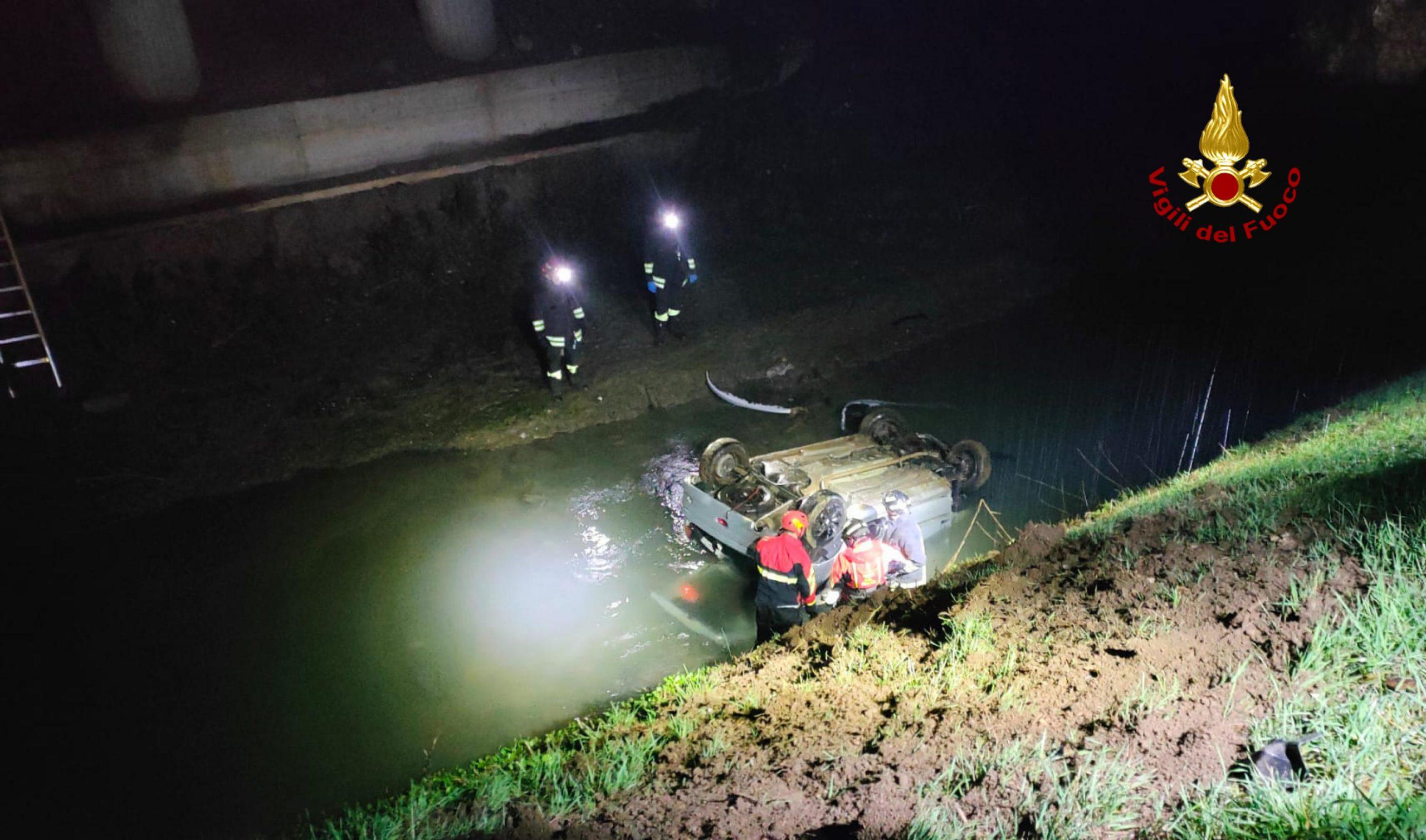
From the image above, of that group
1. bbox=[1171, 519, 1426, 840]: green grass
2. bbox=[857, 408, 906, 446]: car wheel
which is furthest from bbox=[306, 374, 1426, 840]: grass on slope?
bbox=[857, 408, 906, 446]: car wheel

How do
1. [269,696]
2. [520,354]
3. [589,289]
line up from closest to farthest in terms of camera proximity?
[269,696]
[520,354]
[589,289]

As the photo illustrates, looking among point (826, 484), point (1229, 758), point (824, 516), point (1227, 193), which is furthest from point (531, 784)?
point (1227, 193)

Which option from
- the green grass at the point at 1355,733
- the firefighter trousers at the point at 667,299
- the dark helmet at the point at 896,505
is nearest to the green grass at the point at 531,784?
the green grass at the point at 1355,733

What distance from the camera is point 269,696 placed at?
712 cm

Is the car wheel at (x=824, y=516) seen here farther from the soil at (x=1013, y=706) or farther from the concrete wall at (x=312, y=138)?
the concrete wall at (x=312, y=138)

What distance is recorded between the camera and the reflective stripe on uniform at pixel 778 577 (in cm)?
677

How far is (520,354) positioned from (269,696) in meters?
6.44

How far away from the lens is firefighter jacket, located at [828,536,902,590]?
7.27 meters

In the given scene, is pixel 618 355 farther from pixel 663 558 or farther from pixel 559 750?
pixel 559 750

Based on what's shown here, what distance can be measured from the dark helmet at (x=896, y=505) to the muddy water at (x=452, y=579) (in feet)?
3.72

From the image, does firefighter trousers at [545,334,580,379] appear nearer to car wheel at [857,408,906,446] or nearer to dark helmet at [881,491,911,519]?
car wheel at [857,408,906,446]

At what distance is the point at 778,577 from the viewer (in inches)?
267

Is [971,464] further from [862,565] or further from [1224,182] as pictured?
[1224,182]

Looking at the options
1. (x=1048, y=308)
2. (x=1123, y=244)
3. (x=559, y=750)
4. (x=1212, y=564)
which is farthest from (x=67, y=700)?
(x=1123, y=244)
